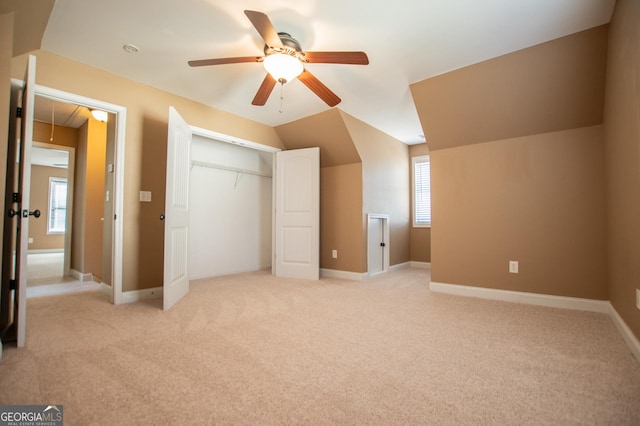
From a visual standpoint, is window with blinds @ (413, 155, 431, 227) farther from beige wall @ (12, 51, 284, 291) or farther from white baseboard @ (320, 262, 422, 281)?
beige wall @ (12, 51, 284, 291)

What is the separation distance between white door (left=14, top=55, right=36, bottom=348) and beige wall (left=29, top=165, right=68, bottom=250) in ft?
26.0

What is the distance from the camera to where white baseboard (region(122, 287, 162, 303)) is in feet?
10.0

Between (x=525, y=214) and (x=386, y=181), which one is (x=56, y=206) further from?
(x=525, y=214)

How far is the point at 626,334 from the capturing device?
206 centimetres

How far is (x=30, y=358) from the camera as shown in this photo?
1735 mm

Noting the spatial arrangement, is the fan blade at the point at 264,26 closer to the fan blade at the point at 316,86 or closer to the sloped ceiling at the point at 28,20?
the fan blade at the point at 316,86

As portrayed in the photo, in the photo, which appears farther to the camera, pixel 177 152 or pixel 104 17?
pixel 177 152

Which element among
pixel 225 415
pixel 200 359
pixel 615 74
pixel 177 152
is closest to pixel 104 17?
pixel 177 152

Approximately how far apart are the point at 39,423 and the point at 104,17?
256 centimetres

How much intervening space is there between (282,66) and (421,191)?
421cm

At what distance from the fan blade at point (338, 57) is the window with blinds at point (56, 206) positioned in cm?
928

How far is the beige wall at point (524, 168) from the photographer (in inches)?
105

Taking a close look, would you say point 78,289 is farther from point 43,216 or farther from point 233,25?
point 43,216

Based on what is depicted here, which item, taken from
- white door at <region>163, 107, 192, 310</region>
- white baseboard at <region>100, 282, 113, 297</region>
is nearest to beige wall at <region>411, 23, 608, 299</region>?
white door at <region>163, 107, 192, 310</region>
